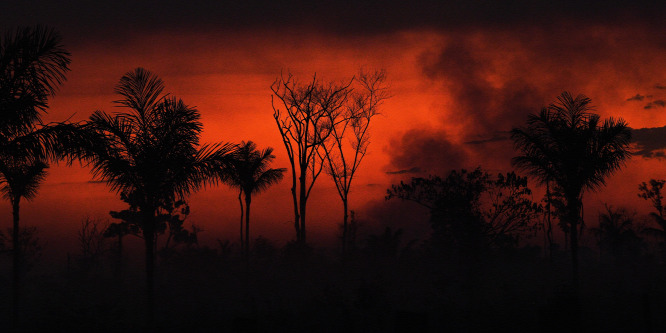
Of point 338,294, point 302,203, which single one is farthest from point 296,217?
point 338,294

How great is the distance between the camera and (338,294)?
21641 millimetres

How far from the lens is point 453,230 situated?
88.8ft

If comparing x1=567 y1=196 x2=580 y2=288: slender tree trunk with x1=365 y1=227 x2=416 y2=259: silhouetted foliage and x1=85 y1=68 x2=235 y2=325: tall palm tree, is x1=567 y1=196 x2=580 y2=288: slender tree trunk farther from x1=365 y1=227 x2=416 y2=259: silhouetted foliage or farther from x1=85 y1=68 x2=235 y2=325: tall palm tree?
x1=365 y1=227 x2=416 y2=259: silhouetted foliage

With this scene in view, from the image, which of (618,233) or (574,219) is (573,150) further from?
(618,233)

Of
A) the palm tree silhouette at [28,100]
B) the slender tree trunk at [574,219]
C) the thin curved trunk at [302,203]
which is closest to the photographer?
the palm tree silhouette at [28,100]

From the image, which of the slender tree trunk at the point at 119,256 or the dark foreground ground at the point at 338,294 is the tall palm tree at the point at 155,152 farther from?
the slender tree trunk at the point at 119,256

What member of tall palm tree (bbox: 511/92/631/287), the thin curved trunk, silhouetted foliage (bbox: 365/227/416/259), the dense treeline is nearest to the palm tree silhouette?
the dense treeline

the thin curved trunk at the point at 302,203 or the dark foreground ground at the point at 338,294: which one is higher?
the thin curved trunk at the point at 302,203

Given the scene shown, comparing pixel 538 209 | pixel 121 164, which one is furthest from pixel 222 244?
pixel 121 164

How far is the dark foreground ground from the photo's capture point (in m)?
17.1

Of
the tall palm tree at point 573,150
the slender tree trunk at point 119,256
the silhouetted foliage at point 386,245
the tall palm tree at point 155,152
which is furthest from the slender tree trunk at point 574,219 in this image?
the slender tree trunk at point 119,256

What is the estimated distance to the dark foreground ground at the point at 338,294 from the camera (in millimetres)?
17141

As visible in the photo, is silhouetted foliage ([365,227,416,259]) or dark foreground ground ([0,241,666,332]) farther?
silhouetted foliage ([365,227,416,259])

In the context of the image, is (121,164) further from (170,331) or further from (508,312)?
(508,312)
